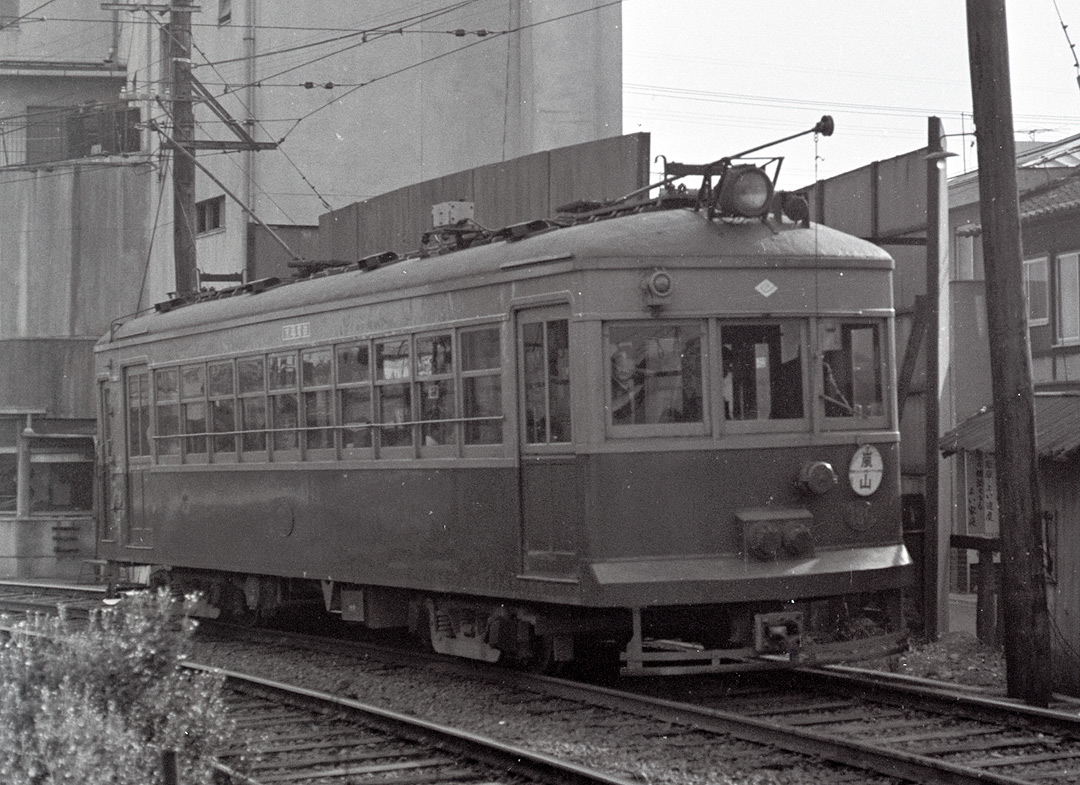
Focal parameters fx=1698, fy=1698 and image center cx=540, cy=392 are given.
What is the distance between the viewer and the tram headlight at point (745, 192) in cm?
1069

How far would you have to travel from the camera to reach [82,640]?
7.18 m

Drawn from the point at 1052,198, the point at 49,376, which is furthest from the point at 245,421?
the point at 49,376

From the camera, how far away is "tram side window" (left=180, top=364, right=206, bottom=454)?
49.4 ft

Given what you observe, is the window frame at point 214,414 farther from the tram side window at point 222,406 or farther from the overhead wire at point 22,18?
the overhead wire at point 22,18

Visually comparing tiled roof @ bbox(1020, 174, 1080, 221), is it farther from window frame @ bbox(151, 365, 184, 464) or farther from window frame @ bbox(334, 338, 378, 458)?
window frame @ bbox(334, 338, 378, 458)

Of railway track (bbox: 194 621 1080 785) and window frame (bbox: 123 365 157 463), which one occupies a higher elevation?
window frame (bbox: 123 365 157 463)

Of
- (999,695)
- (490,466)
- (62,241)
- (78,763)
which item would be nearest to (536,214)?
(490,466)

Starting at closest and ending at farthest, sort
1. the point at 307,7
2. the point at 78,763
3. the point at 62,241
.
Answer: the point at 78,763 → the point at 307,7 → the point at 62,241

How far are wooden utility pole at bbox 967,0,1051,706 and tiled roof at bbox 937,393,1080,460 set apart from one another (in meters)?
0.34

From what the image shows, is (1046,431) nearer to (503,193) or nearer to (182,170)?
(503,193)

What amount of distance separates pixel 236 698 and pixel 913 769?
5.16m

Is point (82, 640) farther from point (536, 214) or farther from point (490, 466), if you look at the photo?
point (536, 214)

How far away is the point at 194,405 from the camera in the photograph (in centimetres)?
1523

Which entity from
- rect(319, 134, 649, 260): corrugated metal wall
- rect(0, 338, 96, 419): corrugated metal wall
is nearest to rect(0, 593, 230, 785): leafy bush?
rect(319, 134, 649, 260): corrugated metal wall
